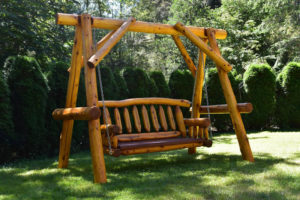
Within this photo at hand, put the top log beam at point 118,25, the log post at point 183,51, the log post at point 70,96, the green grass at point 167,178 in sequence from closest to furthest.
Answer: the green grass at point 167,178, the top log beam at point 118,25, the log post at point 70,96, the log post at point 183,51

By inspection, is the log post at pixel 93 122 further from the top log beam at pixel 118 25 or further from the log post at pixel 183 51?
the log post at pixel 183 51

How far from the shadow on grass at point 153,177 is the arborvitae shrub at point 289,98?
5.05m

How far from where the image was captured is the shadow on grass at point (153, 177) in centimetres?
300

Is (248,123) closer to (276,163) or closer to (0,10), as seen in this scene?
(276,163)

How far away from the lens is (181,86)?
9.10m

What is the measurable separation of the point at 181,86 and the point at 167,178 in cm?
569

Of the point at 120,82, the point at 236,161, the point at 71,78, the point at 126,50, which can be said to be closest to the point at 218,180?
the point at 236,161

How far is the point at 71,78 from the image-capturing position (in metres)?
Result: 4.51

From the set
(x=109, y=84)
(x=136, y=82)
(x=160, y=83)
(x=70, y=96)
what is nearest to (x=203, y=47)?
(x=70, y=96)

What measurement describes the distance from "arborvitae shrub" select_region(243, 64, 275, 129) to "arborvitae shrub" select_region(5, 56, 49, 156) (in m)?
6.38

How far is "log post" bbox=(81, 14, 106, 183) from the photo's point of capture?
3.53 meters

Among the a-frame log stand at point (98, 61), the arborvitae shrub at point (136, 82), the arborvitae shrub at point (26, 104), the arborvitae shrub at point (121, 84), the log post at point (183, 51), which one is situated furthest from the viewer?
the arborvitae shrub at point (136, 82)

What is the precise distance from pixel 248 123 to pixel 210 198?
7485mm

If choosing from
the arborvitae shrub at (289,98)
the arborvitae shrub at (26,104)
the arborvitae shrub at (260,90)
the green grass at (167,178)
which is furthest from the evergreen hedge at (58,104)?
the arborvitae shrub at (289,98)
